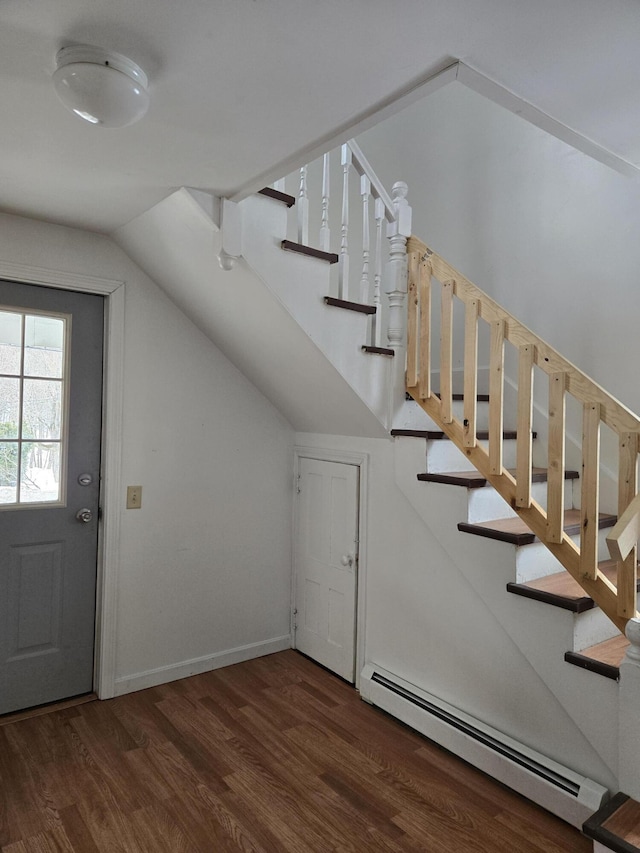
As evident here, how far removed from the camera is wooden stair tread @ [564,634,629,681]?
180 centimetres

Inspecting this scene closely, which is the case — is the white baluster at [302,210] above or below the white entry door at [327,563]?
above

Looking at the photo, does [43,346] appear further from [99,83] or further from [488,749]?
[488,749]

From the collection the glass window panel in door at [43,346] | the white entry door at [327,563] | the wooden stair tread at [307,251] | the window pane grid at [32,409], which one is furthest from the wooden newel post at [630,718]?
the glass window panel in door at [43,346]

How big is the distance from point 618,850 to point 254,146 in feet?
7.42

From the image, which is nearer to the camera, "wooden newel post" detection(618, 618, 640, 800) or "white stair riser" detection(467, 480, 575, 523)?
"wooden newel post" detection(618, 618, 640, 800)

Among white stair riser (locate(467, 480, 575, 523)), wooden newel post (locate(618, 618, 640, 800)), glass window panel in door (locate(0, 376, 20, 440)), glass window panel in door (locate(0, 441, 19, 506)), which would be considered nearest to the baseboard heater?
wooden newel post (locate(618, 618, 640, 800))

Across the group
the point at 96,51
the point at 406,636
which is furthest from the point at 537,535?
the point at 96,51

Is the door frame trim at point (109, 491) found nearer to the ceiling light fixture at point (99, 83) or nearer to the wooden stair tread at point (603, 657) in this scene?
the ceiling light fixture at point (99, 83)

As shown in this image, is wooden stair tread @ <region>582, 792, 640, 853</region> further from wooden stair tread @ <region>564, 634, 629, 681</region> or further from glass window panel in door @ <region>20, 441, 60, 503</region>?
glass window panel in door @ <region>20, 441, 60, 503</region>

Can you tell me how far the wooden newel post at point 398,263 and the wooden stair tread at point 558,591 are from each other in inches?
47.1

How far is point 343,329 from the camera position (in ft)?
8.18

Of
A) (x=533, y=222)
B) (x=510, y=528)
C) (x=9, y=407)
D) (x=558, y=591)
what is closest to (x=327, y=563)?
(x=510, y=528)

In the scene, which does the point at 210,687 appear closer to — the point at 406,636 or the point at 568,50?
the point at 406,636

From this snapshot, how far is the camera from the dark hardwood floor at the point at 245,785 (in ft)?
6.09
